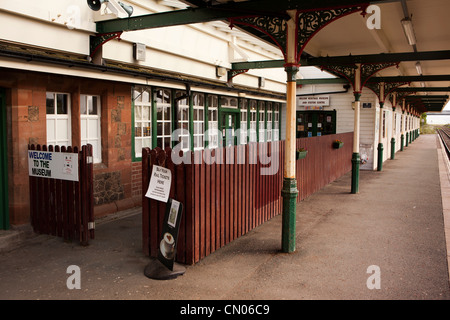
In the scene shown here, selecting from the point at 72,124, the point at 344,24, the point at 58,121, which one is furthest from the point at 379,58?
the point at 58,121

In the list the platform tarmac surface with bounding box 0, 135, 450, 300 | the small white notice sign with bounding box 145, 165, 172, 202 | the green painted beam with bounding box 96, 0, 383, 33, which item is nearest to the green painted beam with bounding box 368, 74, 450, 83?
the platform tarmac surface with bounding box 0, 135, 450, 300

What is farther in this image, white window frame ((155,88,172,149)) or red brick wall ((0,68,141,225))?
white window frame ((155,88,172,149))

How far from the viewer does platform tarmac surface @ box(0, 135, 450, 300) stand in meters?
4.72

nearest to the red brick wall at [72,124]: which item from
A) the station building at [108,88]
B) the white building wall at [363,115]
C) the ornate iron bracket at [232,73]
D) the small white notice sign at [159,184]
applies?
the station building at [108,88]

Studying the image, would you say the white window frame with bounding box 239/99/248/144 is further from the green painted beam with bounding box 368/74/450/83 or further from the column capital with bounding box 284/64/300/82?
the column capital with bounding box 284/64/300/82

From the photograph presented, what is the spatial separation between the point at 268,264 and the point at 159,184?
186 centimetres

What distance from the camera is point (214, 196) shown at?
239 inches

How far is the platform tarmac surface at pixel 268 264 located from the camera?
4719mm

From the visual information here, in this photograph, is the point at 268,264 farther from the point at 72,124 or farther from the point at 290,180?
the point at 72,124

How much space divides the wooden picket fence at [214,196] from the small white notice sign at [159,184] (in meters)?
0.11

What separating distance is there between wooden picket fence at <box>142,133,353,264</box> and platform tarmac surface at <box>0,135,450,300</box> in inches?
9.4

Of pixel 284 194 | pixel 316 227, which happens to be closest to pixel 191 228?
pixel 284 194
